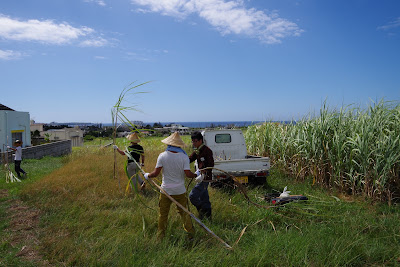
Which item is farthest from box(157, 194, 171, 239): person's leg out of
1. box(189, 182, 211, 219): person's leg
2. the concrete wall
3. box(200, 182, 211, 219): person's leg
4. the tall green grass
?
the concrete wall

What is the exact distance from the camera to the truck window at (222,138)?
30.8 feet

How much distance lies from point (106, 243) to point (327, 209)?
4.32m

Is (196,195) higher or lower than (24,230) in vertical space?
higher

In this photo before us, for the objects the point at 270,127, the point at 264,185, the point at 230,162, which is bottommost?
the point at 264,185

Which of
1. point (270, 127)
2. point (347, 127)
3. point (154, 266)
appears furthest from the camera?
point (270, 127)

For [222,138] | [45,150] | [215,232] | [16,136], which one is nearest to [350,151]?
[222,138]

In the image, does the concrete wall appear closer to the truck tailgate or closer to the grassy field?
the grassy field

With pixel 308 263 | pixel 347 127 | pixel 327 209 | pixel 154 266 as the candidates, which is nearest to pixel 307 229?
pixel 308 263

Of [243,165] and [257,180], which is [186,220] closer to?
[243,165]

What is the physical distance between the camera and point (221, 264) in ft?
11.3

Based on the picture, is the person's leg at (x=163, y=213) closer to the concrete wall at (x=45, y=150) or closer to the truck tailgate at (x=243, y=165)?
the truck tailgate at (x=243, y=165)

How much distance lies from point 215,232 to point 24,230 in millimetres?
3255

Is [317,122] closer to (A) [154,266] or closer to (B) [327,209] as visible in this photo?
(B) [327,209]

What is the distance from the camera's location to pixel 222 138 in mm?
9430
